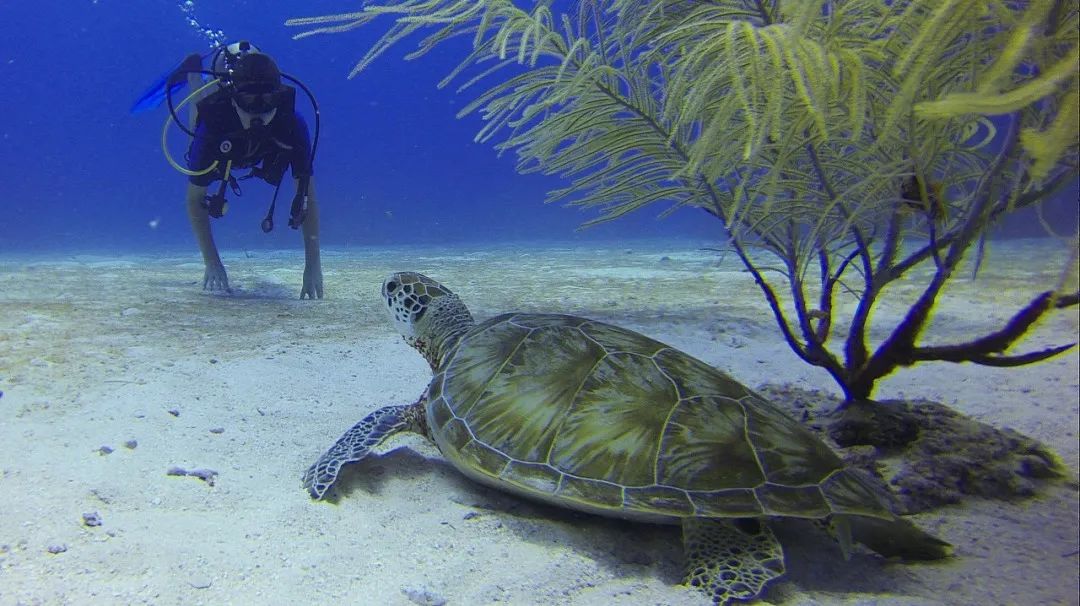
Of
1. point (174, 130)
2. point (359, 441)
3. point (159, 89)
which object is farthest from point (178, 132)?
point (359, 441)

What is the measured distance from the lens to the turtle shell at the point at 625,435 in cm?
183

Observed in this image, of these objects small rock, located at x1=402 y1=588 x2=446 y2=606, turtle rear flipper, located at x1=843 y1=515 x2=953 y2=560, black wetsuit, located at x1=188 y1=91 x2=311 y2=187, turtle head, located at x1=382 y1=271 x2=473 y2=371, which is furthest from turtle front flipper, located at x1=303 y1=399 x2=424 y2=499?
black wetsuit, located at x1=188 y1=91 x2=311 y2=187

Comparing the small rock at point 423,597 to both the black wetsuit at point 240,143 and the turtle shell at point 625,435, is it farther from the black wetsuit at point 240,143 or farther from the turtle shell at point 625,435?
the black wetsuit at point 240,143

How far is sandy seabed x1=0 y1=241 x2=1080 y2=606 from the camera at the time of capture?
1574mm

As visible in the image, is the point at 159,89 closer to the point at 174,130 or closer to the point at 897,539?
the point at 897,539

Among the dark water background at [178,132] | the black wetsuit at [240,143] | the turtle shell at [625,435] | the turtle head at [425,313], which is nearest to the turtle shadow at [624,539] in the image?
the turtle shell at [625,435]

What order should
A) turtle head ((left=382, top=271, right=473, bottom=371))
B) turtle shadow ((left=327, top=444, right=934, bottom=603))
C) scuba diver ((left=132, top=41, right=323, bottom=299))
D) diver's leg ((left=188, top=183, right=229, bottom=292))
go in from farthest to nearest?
diver's leg ((left=188, top=183, right=229, bottom=292)) → scuba diver ((left=132, top=41, right=323, bottom=299)) → turtle head ((left=382, top=271, right=473, bottom=371)) → turtle shadow ((left=327, top=444, right=934, bottom=603))

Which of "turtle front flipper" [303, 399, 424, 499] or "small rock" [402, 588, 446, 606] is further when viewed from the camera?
"turtle front flipper" [303, 399, 424, 499]

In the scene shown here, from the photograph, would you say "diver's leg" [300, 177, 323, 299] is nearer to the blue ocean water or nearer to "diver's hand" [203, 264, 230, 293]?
"diver's hand" [203, 264, 230, 293]

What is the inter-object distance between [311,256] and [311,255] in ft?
0.04

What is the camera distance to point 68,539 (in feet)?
5.21

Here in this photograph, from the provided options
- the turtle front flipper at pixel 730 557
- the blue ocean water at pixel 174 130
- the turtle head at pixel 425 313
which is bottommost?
the turtle front flipper at pixel 730 557

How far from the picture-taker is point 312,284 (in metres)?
6.18

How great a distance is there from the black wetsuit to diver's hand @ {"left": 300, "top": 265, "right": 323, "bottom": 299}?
42.7 inches
